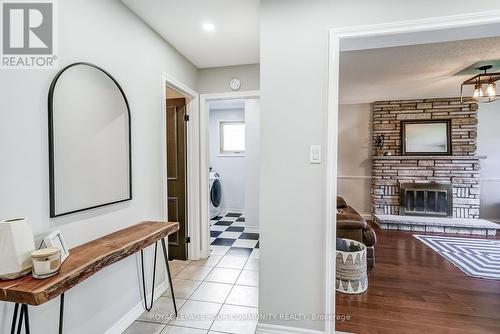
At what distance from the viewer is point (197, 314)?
209 centimetres

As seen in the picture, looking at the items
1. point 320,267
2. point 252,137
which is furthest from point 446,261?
point 252,137

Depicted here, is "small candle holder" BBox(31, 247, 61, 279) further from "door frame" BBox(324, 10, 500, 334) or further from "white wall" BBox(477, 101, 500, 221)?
"white wall" BBox(477, 101, 500, 221)

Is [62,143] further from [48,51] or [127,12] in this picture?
[127,12]

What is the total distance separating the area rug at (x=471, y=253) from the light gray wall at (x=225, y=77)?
10.8ft

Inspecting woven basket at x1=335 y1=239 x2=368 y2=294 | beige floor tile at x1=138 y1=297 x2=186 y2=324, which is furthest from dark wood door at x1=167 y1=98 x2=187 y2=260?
woven basket at x1=335 y1=239 x2=368 y2=294

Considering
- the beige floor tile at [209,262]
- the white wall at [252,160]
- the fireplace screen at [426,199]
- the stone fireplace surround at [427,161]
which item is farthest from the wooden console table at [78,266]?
the fireplace screen at [426,199]

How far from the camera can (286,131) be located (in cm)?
178

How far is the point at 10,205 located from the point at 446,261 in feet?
13.8

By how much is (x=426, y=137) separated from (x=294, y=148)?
4.33 meters

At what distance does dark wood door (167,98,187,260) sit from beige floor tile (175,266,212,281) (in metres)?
A: 0.31

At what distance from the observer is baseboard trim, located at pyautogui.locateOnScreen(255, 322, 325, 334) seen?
5.73ft

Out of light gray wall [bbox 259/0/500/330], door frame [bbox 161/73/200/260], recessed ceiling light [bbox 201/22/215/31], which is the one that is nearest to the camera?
light gray wall [bbox 259/0/500/330]

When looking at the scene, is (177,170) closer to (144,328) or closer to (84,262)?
(144,328)

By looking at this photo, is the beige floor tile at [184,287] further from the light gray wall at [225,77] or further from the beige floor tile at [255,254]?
the light gray wall at [225,77]
